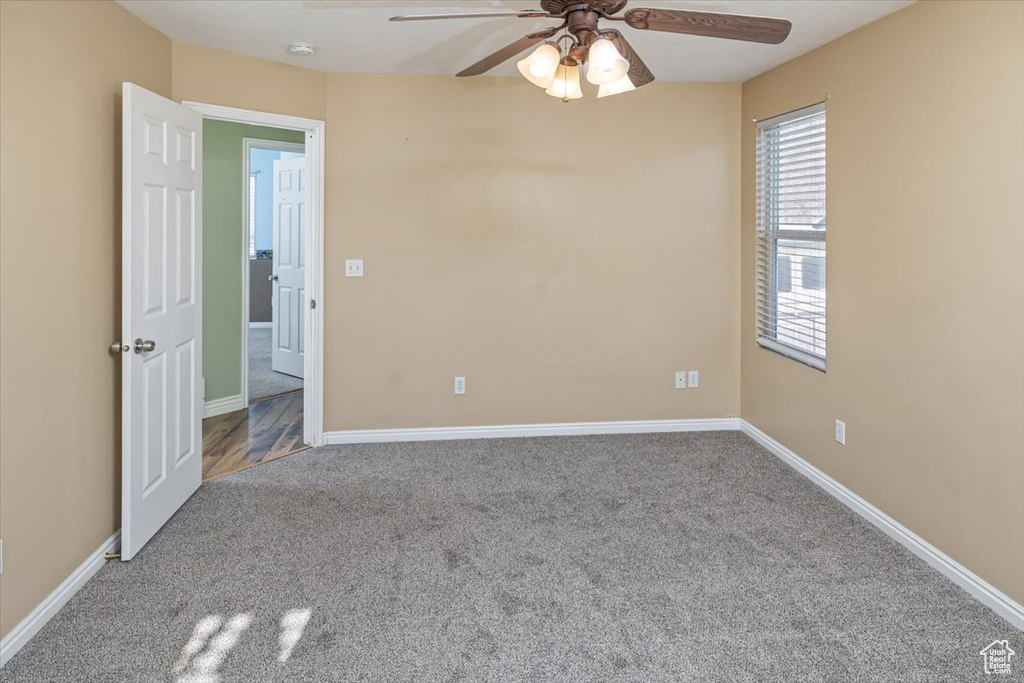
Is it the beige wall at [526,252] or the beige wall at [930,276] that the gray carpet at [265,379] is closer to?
the beige wall at [526,252]

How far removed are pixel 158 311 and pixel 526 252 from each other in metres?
2.29

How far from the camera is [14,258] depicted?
7.46ft

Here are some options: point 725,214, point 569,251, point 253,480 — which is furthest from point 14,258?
point 725,214

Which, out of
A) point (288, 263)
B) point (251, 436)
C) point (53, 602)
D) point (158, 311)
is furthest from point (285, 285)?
point (53, 602)

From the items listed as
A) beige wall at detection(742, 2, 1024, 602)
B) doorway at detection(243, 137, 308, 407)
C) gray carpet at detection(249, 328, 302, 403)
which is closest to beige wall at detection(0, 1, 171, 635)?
doorway at detection(243, 137, 308, 407)

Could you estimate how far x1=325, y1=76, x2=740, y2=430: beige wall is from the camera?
4449 mm

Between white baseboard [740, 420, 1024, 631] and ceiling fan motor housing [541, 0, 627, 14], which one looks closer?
ceiling fan motor housing [541, 0, 627, 14]

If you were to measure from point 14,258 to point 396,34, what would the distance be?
202cm

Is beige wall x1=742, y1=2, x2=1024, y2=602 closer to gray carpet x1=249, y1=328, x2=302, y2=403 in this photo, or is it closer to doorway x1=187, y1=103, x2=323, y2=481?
doorway x1=187, y1=103, x2=323, y2=481

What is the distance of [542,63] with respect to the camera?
2.21 metres

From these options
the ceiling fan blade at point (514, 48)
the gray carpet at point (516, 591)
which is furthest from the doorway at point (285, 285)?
the ceiling fan blade at point (514, 48)

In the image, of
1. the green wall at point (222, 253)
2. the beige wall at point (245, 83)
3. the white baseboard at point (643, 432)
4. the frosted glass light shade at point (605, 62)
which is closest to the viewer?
the frosted glass light shade at point (605, 62)

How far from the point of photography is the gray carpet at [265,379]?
6.02 metres

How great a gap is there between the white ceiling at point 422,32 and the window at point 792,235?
45cm
